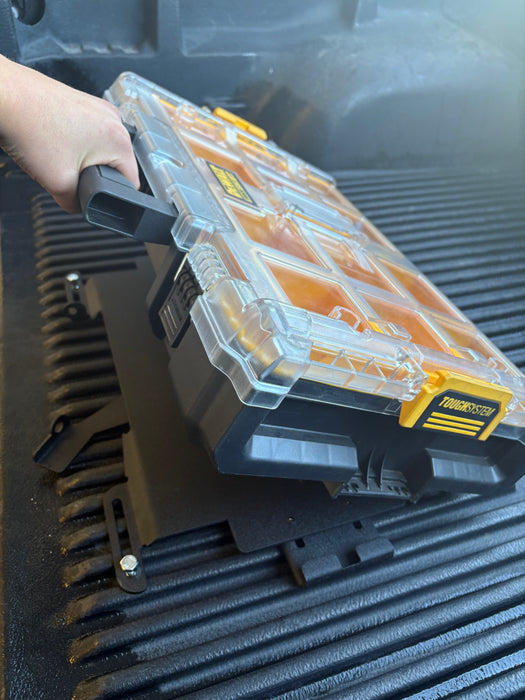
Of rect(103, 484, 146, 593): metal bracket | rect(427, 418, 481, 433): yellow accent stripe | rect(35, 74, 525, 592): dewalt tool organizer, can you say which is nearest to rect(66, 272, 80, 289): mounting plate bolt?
rect(35, 74, 525, 592): dewalt tool organizer

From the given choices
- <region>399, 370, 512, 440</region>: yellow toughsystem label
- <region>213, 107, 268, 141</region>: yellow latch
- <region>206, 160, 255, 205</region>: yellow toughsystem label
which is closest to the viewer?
<region>399, 370, 512, 440</region>: yellow toughsystem label

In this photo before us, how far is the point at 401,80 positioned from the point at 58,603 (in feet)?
6.17

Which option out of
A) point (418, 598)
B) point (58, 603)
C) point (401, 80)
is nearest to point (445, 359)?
point (418, 598)

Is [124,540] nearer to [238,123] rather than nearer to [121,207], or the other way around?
[121,207]

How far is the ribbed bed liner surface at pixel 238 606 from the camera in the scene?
826 millimetres

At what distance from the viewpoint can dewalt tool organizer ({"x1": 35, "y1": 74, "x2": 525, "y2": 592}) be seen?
778 millimetres

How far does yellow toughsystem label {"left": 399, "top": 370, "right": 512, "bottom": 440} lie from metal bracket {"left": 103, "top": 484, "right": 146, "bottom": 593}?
48cm

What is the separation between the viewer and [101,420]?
1.09 m

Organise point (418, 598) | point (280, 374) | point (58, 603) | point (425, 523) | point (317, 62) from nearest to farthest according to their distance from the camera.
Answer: point (280, 374)
point (58, 603)
point (418, 598)
point (425, 523)
point (317, 62)

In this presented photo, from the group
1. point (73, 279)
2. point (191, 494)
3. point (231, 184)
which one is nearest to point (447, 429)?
point (191, 494)

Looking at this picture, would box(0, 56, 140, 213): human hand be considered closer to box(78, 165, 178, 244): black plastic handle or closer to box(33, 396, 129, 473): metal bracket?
box(78, 165, 178, 244): black plastic handle

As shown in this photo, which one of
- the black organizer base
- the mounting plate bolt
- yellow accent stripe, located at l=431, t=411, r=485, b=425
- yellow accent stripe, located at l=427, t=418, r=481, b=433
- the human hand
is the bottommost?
→ the mounting plate bolt

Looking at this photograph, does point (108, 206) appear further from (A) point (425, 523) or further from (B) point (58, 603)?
(A) point (425, 523)

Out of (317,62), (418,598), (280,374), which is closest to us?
(280,374)
